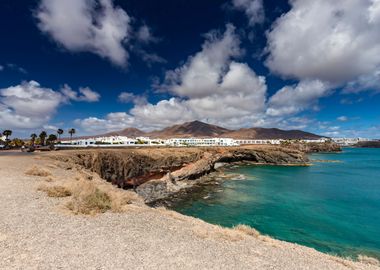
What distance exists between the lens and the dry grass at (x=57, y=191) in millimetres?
12589

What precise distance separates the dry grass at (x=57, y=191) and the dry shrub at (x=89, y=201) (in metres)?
0.45

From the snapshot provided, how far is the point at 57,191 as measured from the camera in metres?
12.9

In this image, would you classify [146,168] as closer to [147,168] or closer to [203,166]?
[147,168]

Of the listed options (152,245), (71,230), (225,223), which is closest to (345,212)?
(225,223)

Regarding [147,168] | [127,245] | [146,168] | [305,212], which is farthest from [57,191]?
[147,168]

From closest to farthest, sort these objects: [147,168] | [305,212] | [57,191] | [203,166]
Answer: [57,191] → [305,212] → [147,168] → [203,166]

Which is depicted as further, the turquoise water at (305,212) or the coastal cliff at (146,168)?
the coastal cliff at (146,168)

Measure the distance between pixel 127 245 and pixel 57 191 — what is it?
7.69m

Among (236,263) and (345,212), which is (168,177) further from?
(236,263)

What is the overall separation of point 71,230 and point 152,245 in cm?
309

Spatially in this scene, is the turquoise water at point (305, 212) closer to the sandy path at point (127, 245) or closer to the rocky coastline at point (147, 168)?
the rocky coastline at point (147, 168)

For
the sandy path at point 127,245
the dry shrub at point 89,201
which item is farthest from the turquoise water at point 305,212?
the dry shrub at point 89,201

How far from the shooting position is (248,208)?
93.4 feet

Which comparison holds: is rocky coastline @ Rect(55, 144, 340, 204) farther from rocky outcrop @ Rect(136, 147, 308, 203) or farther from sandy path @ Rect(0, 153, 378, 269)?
sandy path @ Rect(0, 153, 378, 269)
